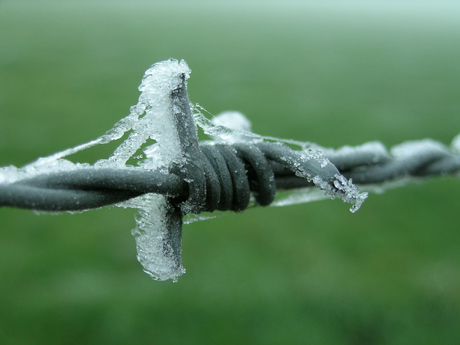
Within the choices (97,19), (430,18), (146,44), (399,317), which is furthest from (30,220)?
(430,18)

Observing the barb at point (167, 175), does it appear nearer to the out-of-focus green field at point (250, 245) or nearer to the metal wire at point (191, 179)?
the metal wire at point (191, 179)

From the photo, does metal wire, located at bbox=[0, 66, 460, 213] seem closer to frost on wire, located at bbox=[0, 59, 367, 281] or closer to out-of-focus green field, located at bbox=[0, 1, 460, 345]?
frost on wire, located at bbox=[0, 59, 367, 281]

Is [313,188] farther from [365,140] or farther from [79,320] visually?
[365,140]

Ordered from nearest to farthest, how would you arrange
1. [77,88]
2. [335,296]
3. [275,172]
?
[275,172] < [335,296] < [77,88]

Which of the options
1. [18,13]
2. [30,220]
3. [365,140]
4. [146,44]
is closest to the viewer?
[30,220]

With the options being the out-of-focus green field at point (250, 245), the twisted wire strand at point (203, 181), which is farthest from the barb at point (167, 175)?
the out-of-focus green field at point (250, 245)

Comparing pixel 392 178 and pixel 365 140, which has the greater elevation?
pixel 392 178

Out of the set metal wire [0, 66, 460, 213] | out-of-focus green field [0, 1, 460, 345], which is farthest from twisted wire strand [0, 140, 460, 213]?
out-of-focus green field [0, 1, 460, 345]
